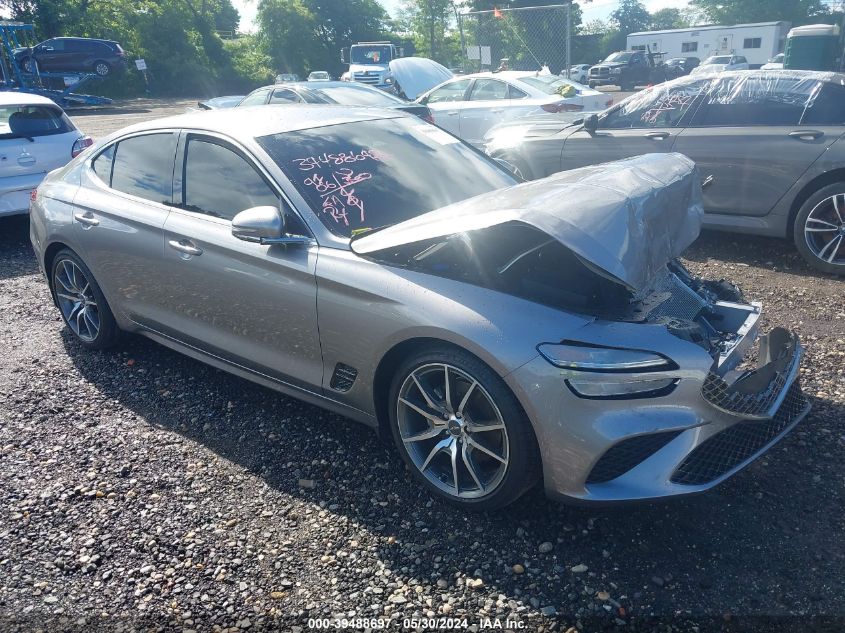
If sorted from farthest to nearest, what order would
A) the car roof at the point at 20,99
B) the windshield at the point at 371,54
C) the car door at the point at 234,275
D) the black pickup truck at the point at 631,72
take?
1. the black pickup truck at the point at 631,72
2. the windshield at the point at 371,54
3. the car roof at the point at 20,99
4. the car door at the point at 234,275

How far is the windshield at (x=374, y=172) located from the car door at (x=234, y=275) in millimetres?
189

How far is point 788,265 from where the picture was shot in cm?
589

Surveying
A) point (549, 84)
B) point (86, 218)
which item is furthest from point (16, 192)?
point (549, 84)

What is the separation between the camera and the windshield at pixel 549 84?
37.7ft

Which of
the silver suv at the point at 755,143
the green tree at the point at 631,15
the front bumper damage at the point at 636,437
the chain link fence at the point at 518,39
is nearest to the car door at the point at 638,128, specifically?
the silver suv at the point at 755,143

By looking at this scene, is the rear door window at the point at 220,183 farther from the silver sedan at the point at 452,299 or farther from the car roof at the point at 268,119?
the car roof at the point at 268,119

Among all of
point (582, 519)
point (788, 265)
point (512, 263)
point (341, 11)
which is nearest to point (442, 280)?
point (512, 263)

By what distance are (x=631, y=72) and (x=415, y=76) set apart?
88.2 feet

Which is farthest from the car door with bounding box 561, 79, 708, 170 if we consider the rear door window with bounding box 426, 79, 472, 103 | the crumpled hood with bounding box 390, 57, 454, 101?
the crumpled hood with bounding box 390, 57, 454, 101

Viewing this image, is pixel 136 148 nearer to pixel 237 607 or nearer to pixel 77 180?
pixel 77 180

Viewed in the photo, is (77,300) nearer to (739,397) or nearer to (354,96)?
(739,397)

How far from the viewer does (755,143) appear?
19.2ft

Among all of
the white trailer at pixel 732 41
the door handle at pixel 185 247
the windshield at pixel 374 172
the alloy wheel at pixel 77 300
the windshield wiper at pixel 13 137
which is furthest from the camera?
the white trailer at pixel 732 41

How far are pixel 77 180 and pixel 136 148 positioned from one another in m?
0.66
